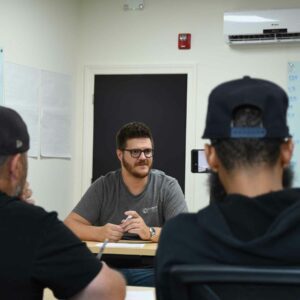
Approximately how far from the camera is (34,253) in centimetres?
131

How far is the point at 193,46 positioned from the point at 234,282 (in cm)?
402

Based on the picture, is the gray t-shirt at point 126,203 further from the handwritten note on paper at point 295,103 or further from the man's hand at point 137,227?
the handwritten note on paper at point 295,103

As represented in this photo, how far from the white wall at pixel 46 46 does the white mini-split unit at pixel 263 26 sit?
58.3 inches

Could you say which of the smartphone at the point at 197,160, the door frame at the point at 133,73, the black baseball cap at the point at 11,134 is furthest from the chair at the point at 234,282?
the door frame at the point at 133,73

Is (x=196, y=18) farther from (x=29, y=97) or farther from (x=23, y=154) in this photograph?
(x=23, y=154)

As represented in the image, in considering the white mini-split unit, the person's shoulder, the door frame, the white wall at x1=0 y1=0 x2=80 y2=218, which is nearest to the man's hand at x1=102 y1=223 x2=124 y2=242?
the person's shoulder

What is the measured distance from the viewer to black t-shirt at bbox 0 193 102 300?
1.31m

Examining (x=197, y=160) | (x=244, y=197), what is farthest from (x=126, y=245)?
(x=244, y=197)

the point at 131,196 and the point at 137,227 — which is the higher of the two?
the point at 131,196

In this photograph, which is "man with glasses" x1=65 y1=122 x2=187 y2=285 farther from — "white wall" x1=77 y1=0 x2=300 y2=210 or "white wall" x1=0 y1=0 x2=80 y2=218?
"white wall" x1=77 y1=0 x2=300 y2=210

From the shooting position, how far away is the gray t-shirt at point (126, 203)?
10.3 ft

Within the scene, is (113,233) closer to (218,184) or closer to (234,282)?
(218,184)

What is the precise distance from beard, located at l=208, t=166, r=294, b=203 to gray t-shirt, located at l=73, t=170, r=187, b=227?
5.97 ft

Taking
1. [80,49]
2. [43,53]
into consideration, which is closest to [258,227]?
[43,53]
